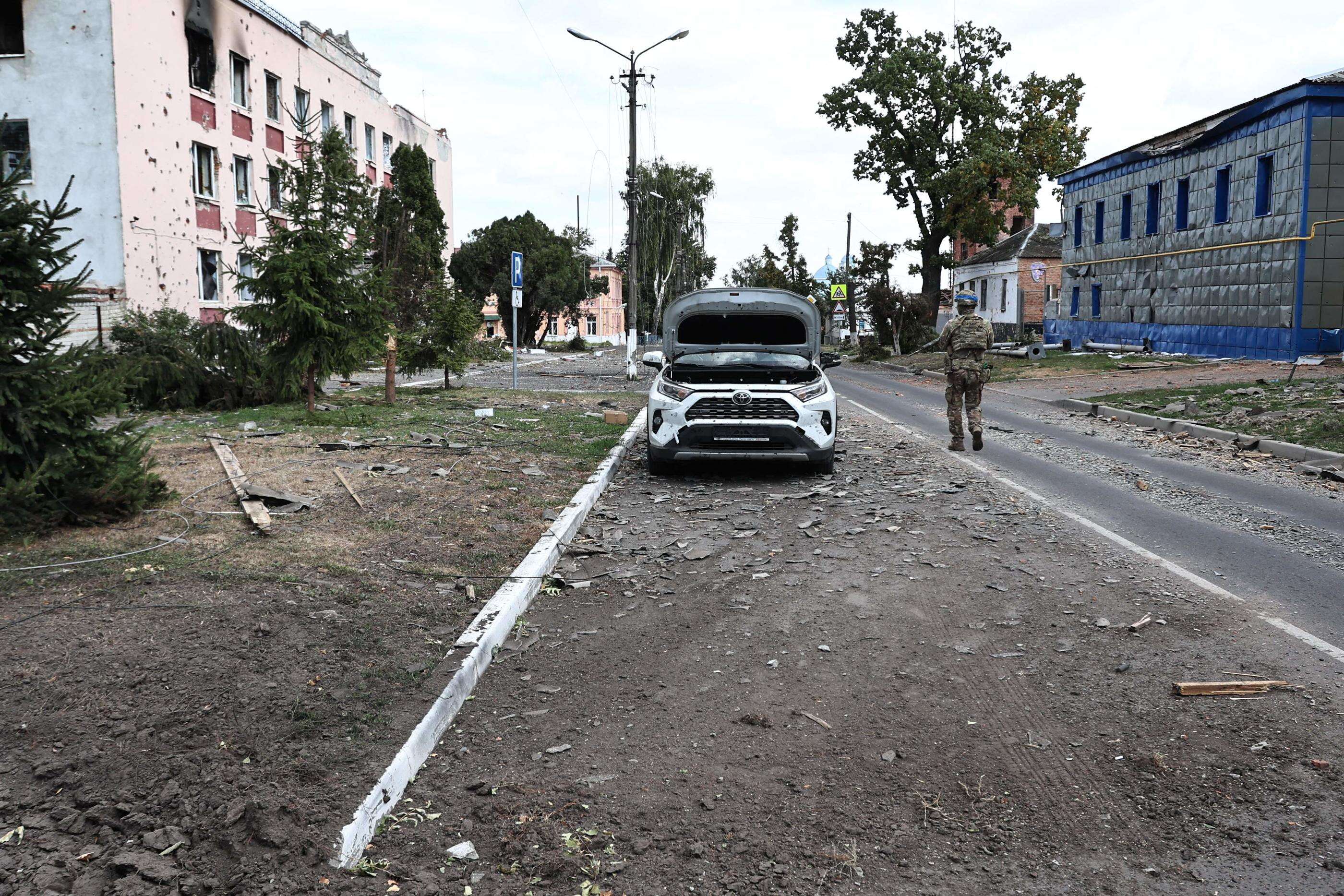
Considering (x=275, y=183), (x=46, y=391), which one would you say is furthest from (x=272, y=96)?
(x=46, y=391)

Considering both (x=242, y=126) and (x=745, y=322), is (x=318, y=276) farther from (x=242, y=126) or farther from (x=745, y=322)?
(x=242, y=126)

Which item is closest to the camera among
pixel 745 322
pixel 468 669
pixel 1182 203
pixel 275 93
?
pixel 468 669

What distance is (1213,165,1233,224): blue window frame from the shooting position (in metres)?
28.9

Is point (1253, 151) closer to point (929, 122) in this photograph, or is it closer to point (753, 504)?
point (929, 122)

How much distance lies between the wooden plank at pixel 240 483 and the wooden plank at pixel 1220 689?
6.09 metres

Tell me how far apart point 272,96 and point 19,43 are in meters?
8.78

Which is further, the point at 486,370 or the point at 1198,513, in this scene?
the point at 486,370

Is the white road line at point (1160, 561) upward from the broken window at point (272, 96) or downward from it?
downward

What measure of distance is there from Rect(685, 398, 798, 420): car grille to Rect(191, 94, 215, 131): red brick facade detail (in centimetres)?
2276

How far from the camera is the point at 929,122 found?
4722cm

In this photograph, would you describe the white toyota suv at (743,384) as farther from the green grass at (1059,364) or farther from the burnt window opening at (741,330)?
the green grass at (1059,364)

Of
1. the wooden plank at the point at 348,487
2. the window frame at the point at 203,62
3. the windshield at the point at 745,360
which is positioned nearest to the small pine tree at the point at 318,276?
the wooden plank at the point at 348,487

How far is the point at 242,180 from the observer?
101ft

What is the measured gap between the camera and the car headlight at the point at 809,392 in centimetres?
1094
